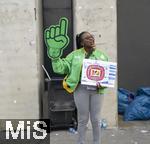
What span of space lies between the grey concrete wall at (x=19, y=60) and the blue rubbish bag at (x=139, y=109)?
1823 millimetres

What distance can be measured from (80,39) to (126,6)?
3.74 metres

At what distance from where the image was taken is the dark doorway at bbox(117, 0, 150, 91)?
392 inches

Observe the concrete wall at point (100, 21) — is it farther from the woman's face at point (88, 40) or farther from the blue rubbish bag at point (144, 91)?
the woman's face at point (88, 40)

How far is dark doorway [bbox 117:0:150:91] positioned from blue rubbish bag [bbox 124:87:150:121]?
0.97 m

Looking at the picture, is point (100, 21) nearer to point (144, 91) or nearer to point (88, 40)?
point (88, 40)

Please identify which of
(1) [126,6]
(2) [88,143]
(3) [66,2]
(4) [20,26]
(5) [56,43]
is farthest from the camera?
(1) [126,6]

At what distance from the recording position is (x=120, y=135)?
784 cm

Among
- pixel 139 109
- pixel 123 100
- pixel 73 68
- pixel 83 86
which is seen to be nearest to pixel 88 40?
pixel 73 68

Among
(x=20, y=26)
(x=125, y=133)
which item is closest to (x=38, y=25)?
(x=20, y=26)

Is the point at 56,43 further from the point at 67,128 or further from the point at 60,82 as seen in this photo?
the point at 67,128

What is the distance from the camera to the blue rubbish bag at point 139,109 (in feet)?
29.0

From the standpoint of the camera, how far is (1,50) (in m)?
7.99

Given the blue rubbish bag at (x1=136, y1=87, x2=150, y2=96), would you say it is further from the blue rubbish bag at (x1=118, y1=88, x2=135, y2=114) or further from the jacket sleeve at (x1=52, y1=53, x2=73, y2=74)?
the jacket sleeve at (x1=52, y1=53, x2=73, y2=74)

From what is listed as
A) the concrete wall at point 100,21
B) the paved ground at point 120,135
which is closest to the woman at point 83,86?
the paved ground at point 120,135
